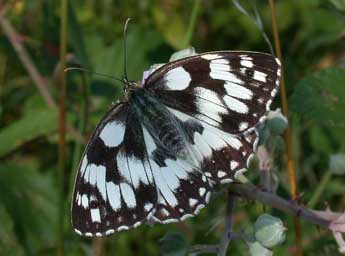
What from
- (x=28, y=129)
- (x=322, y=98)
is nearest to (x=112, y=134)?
(x=322, y=98)

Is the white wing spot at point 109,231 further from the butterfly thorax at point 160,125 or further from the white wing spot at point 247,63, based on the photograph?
the white wing spot at point 247,63

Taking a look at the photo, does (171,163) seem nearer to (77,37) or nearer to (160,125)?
(160,125)

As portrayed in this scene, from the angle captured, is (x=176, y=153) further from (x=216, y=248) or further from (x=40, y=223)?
(x=40, y=223)

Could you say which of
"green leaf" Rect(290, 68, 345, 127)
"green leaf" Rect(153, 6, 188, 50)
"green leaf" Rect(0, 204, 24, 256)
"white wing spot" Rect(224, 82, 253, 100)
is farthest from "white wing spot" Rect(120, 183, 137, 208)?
"green leaf" Rect(153, 6, 188, 50)

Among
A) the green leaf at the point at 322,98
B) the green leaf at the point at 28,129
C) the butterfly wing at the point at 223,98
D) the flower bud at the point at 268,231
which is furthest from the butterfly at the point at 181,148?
the green leaf at the point at 28,129

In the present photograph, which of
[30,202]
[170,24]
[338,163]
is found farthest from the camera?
[170,24]

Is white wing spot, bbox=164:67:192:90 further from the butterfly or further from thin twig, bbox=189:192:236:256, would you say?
thin twig, bbox=189:192:236:256
